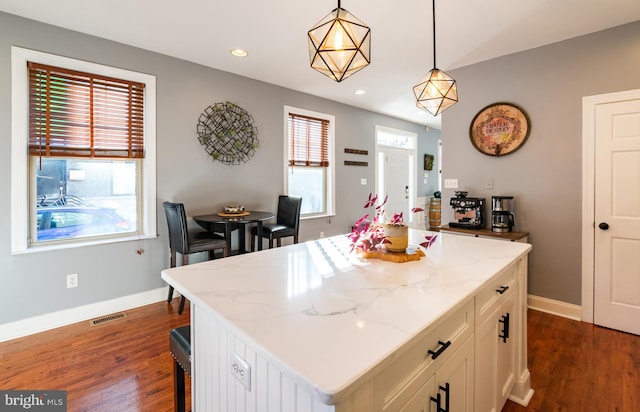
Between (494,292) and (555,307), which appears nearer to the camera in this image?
(494,292)

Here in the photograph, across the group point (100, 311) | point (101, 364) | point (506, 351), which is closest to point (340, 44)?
point (506, 351)

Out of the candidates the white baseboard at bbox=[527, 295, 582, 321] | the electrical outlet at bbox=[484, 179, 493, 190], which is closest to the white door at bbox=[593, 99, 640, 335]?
the white baseboard at bbox=[527, 295, 582, 321]

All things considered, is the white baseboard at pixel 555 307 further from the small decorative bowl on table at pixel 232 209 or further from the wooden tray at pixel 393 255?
the small decorative bowl on table at pixel 232 209

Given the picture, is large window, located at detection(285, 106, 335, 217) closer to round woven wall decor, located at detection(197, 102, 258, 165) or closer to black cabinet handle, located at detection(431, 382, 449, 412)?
round woven wall decor, located at detection(197, 102, 258, 165)

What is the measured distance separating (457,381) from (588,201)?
8.50 ft

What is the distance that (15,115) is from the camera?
246 centimetres

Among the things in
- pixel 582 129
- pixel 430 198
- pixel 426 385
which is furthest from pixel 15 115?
pixel 430 198

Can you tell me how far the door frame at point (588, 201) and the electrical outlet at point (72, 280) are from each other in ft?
14.8

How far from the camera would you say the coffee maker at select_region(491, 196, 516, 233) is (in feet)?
10.3

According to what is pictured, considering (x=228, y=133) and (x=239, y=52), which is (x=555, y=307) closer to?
(x=228, y=133)

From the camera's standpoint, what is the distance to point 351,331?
0.80 metres

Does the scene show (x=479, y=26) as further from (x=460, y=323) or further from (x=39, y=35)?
(x=39, y=35)

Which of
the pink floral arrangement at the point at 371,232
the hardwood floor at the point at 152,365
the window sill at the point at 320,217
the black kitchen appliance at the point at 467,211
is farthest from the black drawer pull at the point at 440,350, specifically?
the window sill at the point at 320,217

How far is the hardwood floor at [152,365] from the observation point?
179 centimetres
